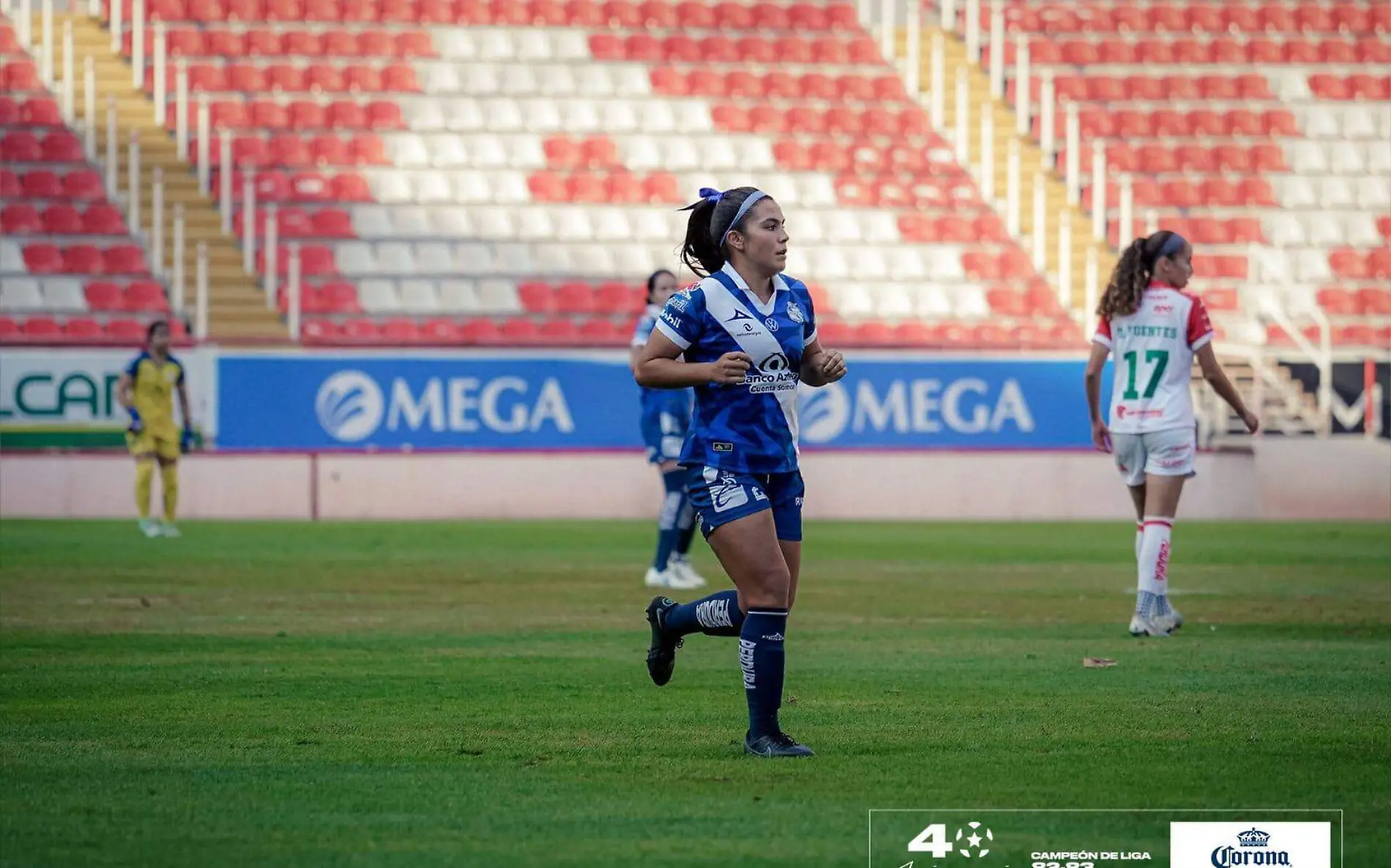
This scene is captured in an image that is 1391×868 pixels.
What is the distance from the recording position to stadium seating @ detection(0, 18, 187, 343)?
84.2ft

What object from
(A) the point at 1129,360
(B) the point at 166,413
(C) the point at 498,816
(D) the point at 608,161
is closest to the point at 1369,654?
(A) the point at 1129,360

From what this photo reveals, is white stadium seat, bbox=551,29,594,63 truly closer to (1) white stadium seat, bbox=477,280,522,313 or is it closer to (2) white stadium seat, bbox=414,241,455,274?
(2) white stadium seat, bbox=414,241,455,274

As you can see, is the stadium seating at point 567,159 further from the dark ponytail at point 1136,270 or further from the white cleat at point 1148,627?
the white cleat at point 1148,627

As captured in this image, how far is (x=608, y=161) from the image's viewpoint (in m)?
29.1

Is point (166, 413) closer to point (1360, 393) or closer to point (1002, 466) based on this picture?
point (1002, 466)

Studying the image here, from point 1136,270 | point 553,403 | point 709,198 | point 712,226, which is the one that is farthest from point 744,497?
point 553,403

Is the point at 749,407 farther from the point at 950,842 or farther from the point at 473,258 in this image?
the point at 473,258

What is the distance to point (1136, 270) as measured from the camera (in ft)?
38.0

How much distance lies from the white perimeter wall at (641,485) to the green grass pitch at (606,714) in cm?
764

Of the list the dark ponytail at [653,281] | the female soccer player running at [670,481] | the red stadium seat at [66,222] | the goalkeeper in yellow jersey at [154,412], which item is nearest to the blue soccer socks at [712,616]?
the dark ponytail at [653,281]

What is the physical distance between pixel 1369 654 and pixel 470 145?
20.4 meters

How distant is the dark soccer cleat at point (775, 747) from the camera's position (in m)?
6.98

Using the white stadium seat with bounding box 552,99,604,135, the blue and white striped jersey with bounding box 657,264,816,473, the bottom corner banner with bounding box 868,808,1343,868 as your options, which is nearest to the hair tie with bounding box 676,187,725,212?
the blue and white striped jersey with bounding box 657,264,816,473

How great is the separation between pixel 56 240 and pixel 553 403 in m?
7.24
